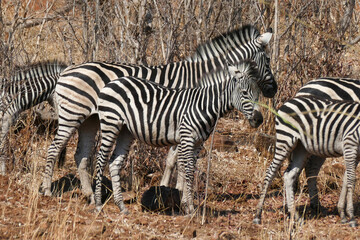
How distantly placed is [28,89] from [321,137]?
4490mm

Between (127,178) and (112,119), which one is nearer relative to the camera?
(112,119)

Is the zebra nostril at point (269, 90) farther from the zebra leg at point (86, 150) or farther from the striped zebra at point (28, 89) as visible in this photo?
the striped zebra at point (28, 89)

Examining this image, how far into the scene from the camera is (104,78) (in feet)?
25.1

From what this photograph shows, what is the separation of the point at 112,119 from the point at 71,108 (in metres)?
0.87

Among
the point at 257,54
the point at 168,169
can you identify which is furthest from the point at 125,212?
the point at 257,54

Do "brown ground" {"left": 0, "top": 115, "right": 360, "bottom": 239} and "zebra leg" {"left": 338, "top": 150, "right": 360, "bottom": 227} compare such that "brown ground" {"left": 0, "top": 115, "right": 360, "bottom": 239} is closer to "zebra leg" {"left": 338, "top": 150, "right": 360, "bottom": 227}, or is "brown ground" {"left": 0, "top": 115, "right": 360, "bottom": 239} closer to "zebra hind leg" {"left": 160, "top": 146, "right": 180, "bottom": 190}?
"zebra leg" {"left": 338, "top": 150, "right": 360, "bottom": 227}

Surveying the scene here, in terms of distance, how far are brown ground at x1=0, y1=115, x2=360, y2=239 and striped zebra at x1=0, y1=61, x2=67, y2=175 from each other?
0.45 m

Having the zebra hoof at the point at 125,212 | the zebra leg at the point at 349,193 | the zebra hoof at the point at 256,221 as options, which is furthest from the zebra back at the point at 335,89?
the zebra hoof at the point at 125,212

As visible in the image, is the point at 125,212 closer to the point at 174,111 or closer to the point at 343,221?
the point at 174,111

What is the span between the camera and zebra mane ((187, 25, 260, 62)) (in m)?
8.12

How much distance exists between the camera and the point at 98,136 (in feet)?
28.5

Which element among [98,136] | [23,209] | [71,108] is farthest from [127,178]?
[23,209]

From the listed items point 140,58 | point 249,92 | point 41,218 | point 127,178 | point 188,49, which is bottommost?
point 41,218

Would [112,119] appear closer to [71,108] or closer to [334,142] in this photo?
[71,108]
